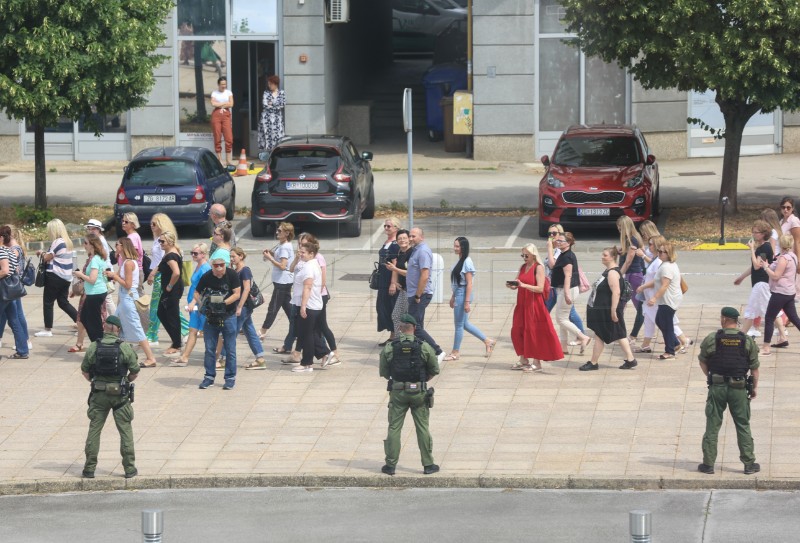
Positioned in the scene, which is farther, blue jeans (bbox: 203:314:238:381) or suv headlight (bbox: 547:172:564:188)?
suv headlight (bbox: 547:172:564:188)

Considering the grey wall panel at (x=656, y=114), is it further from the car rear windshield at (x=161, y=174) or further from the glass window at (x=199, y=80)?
the car rear windshield at (x=161, y=174)

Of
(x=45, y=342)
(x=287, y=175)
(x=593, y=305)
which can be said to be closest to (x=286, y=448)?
(x=593, y=305)

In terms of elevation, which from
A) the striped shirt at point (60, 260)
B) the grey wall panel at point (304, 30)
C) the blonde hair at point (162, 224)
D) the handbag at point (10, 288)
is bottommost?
the handbag at point (10, 288)

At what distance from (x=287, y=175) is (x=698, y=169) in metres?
11.1

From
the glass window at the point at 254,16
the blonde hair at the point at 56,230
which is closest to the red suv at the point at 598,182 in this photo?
the blonde hair at the point at 56,230

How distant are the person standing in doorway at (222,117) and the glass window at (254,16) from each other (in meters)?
1.32

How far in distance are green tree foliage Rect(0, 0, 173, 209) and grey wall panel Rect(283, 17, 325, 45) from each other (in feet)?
23.4

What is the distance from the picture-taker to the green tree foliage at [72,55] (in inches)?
965

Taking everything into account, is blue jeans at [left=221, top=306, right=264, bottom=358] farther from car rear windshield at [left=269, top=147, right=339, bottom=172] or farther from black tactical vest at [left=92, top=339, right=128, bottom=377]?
car rear windshield at [left=269, top=147, right=339, bottom=172]

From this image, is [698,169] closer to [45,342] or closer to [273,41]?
[273,41]

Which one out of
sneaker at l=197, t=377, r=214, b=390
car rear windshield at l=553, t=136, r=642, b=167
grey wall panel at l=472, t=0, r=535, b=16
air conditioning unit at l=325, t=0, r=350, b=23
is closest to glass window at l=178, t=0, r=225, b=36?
air conditioning unit at l=325, t=0, r=350, b=23

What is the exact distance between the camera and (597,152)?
25250mm

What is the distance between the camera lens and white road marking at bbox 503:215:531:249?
24.3m

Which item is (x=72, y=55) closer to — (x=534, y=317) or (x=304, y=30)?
(x=304, y=30)
